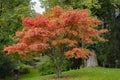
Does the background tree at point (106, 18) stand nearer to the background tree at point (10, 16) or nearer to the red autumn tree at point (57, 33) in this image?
the background tree at point (10, 16)

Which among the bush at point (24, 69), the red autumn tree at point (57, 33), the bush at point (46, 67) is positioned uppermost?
the red autumn tree at point (57, 33)

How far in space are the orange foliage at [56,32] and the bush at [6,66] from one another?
14.1 meters

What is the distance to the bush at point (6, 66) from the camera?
34.0 metres

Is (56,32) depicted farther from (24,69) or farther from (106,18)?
(24,69)

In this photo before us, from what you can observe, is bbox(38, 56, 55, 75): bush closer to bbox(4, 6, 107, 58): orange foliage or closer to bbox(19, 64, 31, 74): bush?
bbox(19, 64, 31, 74): bush

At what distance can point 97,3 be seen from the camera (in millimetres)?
30406

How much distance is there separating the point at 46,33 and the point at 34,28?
757mm

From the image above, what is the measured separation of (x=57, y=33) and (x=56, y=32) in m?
0.08

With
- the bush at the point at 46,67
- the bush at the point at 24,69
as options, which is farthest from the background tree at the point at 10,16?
the bush at the point at 24,69

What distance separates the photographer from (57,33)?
766 inches

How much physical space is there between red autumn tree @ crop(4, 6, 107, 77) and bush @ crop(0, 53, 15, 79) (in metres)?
13.9

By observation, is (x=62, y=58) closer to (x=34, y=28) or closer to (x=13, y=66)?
(x=34, y=28)

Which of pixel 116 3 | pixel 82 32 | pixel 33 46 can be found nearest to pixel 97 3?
pixel 116 3

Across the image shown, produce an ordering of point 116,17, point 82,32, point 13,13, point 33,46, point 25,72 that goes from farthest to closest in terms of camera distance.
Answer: point 25,72 → point 116,17 → point 13,13 → point 82,32 → point 33,46
